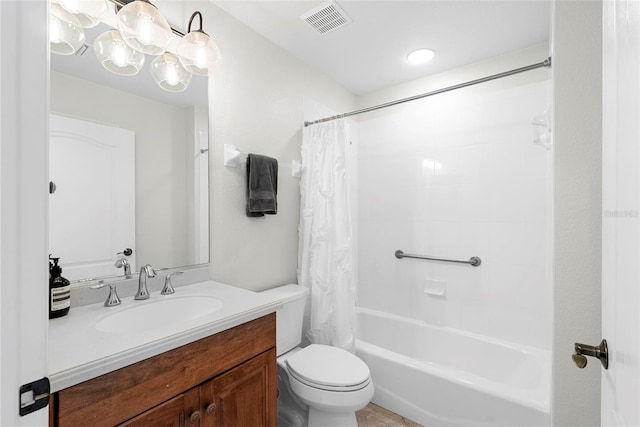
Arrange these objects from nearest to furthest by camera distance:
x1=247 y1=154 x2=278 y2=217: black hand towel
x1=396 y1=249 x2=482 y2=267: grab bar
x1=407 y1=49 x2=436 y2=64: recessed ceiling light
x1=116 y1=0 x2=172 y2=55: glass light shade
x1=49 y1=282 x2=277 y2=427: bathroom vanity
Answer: x1=49 y1=282 x2=277 y2=427: bathroom vanity < x1=116 y1=0 x2=172 y2=55: glass light shade < x1=247 y1=154 x2=278 y2=217: black hand towel < x1=407 y1=49 x2=436 y2=64: recessed ceiling light < x1=396 y1=249 x2=482 y2=267: grab bar

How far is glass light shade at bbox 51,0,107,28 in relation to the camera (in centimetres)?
109

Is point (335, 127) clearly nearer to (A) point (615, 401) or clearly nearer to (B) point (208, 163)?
(B) point (208, 163)

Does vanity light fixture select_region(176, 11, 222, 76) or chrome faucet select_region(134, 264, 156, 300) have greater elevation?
vanity light fixture select_region(176, 11, 222, 76)

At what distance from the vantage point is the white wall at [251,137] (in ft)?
5.41

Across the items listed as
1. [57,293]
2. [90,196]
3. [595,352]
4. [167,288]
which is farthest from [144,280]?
[595,352]

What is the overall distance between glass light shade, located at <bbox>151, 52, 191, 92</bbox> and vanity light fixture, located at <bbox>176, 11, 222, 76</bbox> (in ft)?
0.14

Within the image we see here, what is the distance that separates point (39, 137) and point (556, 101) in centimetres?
144

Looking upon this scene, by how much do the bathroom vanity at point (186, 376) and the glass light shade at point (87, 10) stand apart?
1121mm

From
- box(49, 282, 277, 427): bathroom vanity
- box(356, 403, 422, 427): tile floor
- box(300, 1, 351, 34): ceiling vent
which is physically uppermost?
box(300, 1, 351, 34): ceiling vent

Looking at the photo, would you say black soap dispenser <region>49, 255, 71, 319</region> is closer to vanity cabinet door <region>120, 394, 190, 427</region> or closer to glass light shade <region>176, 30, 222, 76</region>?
vanity cabinet door <region>120, 394, 190, 427</region>

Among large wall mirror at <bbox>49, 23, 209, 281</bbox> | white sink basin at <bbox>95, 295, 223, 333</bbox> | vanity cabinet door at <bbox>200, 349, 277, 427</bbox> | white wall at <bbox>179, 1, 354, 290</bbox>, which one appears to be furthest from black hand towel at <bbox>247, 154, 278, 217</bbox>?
vanity cabinet door at <bbox>200, 349, 277, 427</bbox>

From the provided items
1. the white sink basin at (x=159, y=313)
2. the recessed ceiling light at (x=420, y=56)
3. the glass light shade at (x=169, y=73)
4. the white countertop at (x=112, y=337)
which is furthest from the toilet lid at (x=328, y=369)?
the recessed ceiling light at (x=420, y=56)

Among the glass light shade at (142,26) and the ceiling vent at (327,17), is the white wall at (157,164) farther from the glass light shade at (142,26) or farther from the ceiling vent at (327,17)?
the ceiling vent at (327,17)

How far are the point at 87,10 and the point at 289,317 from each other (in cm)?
167
